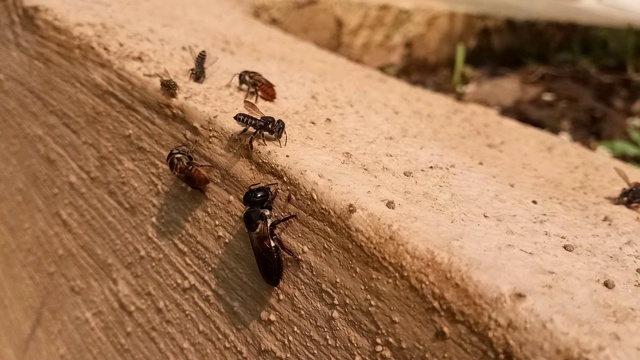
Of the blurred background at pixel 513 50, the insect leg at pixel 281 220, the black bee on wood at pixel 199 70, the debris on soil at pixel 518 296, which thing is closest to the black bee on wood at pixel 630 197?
the debris on soil at pixel 518 296

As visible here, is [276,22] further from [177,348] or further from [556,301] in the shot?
[556,301]

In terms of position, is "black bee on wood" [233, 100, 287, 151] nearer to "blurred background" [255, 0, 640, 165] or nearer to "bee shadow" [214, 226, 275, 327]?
"bee shadow" [214, 226, 275, 327]

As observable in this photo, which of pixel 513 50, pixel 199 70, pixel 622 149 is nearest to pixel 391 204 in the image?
pixel 199 70

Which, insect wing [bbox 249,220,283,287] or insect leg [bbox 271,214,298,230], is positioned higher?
insect leg [bbox 271,214,298,230]

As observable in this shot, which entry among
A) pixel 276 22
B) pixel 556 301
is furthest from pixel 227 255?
pixel 276 22

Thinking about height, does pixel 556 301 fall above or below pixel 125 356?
above

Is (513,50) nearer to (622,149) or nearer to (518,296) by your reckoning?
(622,149)

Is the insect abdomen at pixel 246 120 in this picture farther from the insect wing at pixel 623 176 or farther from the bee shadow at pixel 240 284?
the insect wing at pixel 623 176

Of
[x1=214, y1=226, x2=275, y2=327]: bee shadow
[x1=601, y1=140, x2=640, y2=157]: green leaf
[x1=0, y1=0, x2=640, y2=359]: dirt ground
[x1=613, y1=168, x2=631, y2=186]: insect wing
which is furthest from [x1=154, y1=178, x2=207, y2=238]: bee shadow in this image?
[x1=601, y1=140, x2=640, y2=157]: green leaf
